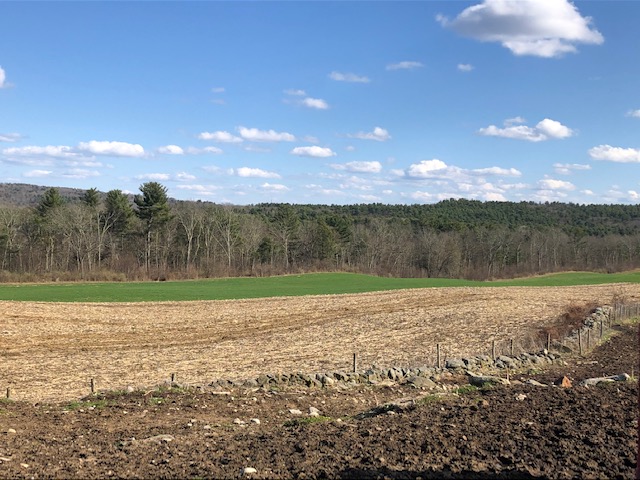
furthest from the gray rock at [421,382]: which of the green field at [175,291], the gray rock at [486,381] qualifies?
the green field at [175,291]

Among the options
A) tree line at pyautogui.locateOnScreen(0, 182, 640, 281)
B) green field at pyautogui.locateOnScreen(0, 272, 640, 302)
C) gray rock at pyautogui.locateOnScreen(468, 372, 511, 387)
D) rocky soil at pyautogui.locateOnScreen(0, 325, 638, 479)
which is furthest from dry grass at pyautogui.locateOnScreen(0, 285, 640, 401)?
tree line at pyautogui.locateOnScreen(0, 182, 640, 281)

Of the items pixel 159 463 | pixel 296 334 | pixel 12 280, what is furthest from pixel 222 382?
pixel 12 280

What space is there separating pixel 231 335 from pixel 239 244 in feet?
221

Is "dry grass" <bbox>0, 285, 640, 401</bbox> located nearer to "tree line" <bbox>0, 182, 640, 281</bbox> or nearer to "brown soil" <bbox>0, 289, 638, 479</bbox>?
"brown soil" <bbox>0, 289, 638, 479</bbox>

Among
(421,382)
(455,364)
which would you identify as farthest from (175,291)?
(421,382)

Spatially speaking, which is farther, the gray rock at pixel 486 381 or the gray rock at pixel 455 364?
the gray rock at pixel 455 364

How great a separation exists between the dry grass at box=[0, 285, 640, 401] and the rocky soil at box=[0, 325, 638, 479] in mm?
4874

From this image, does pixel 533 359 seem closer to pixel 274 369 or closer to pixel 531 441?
pixel 274 369

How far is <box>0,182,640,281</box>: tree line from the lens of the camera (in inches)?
3034

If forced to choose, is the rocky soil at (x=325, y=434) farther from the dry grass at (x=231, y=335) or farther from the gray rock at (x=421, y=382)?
the dry grass at (x=231, y=335)

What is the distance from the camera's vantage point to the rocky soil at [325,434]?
6.61 meters

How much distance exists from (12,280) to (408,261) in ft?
240

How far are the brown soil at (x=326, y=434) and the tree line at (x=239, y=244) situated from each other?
61749 mm

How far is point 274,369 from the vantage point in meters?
18.9
